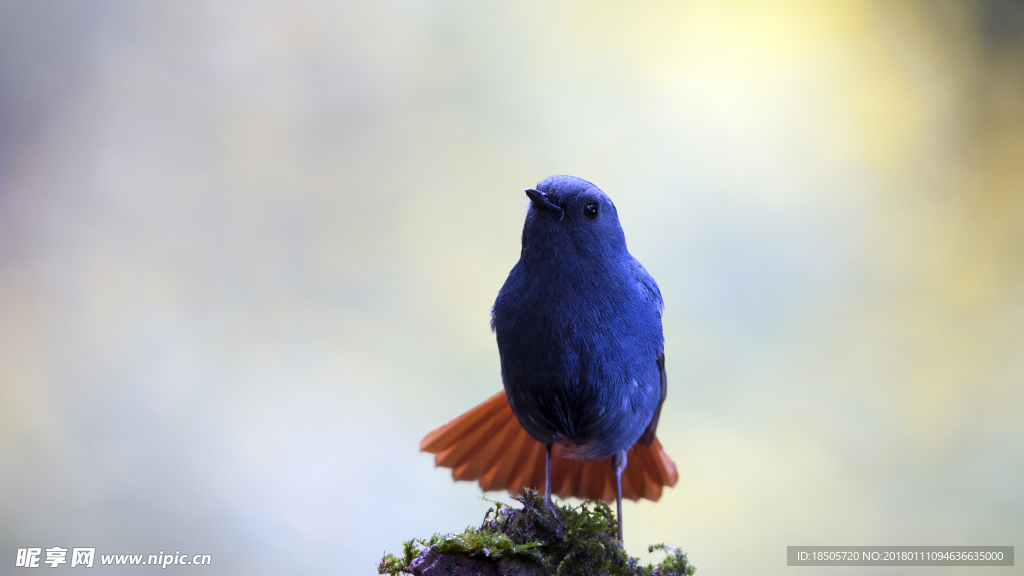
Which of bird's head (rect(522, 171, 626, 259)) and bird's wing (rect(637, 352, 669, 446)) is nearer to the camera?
bird's head (rect(522, 171, 626, 259))

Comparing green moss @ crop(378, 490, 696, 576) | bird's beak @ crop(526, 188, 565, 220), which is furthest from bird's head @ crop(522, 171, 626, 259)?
green moss @ crop(378, 490, 696, 576)

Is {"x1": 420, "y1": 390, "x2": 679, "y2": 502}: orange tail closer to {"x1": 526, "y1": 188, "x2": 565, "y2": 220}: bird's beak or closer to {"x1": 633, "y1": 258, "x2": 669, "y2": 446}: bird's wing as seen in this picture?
{"x1": 633, "y1": 258, "x2": 669, "y2": 446}: bird's wing

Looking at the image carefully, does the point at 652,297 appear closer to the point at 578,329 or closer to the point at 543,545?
the point at 578,329

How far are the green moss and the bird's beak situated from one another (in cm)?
83

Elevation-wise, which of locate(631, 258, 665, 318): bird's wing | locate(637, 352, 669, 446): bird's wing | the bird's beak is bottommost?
locate(637, 352, 669, 446): bird's wing

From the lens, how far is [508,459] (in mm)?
2730

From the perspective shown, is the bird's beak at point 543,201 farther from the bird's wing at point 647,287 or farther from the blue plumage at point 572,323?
the bird's wing at point 647,287

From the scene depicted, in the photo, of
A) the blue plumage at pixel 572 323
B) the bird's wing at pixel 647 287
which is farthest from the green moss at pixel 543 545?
the bird's wing at pixel 647 287

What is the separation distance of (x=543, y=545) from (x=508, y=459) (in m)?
0.72

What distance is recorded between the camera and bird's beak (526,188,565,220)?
2.05 meters

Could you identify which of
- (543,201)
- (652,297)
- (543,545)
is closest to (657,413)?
(652,297)

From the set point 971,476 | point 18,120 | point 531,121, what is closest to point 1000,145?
point 971,476

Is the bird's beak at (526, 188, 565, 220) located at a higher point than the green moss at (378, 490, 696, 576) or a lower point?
higher

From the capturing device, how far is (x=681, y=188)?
429cm
